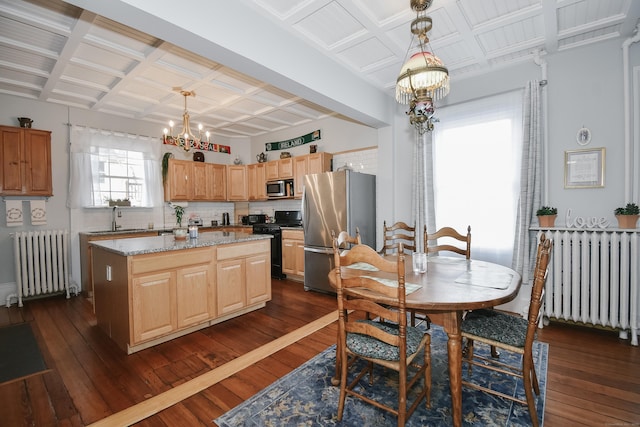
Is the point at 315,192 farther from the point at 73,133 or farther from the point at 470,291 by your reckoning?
the point at 73,133

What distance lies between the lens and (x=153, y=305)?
105 inches

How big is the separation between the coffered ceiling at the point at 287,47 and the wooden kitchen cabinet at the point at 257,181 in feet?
6.63

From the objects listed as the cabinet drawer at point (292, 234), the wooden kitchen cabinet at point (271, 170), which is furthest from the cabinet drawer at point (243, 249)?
the wooden kitchen cabinet at point (271, 170)

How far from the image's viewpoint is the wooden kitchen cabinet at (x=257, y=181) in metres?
6.16

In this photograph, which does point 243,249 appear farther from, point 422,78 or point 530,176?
point 530,176

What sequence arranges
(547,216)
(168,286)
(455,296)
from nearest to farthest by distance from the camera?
1. (455,296)
2. (168,286)
3. (547,216)

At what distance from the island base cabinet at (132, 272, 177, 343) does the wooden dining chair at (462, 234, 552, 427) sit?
257 centimetres

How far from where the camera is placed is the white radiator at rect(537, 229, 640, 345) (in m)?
2.66

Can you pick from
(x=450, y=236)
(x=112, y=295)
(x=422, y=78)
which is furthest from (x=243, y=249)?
(x=422, y=78)

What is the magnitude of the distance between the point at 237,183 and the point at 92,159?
8.42ft

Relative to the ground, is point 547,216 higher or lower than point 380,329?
higher

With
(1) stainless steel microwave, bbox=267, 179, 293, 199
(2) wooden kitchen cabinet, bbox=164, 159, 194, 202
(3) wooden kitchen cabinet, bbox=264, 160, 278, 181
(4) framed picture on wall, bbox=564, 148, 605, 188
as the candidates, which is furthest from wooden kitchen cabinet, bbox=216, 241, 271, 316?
(4) framed picture on wall, bbox=564, 148, 605, 188

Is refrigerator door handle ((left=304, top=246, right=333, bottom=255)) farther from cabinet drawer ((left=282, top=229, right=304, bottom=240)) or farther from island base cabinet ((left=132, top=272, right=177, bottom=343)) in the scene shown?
island base cabinet ((left=132, top=272, right=177, bottom=343))

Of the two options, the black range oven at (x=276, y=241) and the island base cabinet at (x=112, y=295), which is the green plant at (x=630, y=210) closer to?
the black range oven at (x=276, y=241)
